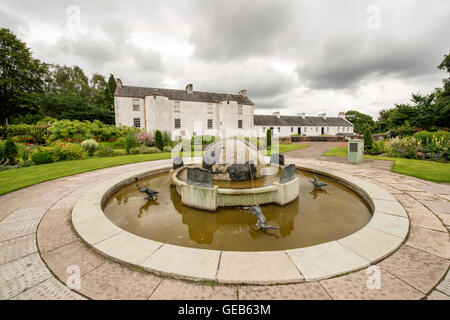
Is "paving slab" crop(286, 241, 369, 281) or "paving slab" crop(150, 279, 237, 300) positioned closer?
"paving slab" crop(150, 279, 237, 300)

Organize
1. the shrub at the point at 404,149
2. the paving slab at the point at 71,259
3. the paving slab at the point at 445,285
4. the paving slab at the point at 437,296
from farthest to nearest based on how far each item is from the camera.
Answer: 1. the shrub at the point at 404,149
2. the paving slab at the point at 71,259
3. the paving slab at the point at 445,285
4. the paving slab at the point at 437,296

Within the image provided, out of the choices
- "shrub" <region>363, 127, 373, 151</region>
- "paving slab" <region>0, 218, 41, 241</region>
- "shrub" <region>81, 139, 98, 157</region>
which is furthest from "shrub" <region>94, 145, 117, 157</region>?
"shrub" <region>363, 127, 373, 151</region>

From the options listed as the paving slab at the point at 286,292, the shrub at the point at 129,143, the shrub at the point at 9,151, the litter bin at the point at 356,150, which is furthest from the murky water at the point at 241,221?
the shrub at the point at 129,143

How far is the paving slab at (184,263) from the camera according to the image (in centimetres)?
226

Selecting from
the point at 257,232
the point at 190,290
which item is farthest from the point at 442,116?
the point at 190,290

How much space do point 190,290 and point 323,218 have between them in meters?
3.58

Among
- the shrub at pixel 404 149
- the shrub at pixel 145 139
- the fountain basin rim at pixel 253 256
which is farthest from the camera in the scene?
the shrub at pixel 145 139

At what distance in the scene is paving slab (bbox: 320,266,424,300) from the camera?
194 centimetres

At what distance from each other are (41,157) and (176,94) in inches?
957

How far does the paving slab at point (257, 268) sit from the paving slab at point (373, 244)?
3.92 ft

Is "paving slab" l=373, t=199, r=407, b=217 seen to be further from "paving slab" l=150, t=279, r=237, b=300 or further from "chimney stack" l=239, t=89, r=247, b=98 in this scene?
"chimney stack" l=239, t=89, r=247, b=98

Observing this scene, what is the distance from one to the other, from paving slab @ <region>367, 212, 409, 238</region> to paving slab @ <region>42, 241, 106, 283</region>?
196 inches

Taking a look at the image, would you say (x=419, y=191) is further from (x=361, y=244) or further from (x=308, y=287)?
(x=308, y=287)

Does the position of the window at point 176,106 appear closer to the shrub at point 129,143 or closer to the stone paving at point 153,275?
the shrub at point 129,143
